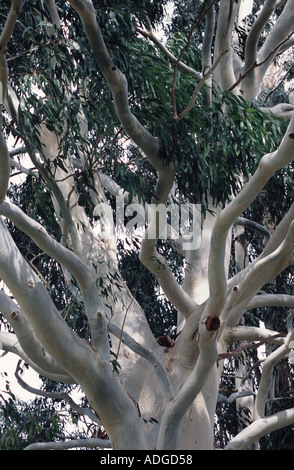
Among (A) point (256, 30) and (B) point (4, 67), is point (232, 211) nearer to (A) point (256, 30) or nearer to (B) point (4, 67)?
(B) point (4, 67)

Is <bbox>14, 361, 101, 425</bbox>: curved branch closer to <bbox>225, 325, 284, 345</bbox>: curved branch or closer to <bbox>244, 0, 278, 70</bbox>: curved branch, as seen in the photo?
<bbox>225, 325, 284, 345</bbox>: curved branch

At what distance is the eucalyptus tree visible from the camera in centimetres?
361

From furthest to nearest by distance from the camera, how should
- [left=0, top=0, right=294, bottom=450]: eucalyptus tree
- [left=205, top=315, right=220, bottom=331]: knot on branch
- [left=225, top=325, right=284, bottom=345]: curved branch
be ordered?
[left=225, top=325, right=284, bottom=345]: curved branch → [left=0, top=0, right=294, bottom=450]: eucalyptus tree → [left=205, top=315, right=220, bottom=331]: knot on branch

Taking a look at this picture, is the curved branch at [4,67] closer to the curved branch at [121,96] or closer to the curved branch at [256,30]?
the curved branch at [121,96]

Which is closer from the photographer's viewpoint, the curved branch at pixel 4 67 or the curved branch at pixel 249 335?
the curved branch at pixel 4 67

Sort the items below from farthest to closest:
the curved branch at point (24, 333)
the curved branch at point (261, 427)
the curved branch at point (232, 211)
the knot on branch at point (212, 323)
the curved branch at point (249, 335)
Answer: the curved branch at point (249, 335)
the curved branch at point (261, 427)
the curved branch at point (24, 333)
the knot on branch at point (212, 323)
the curved branch at point (232, 211)

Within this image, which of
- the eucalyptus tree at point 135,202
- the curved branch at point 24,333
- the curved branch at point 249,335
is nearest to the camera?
the eucalyptus tree at point 135,202

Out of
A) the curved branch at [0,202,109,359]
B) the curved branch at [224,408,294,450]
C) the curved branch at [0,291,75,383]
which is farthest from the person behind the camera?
the curved branch at [224,408,294,450]

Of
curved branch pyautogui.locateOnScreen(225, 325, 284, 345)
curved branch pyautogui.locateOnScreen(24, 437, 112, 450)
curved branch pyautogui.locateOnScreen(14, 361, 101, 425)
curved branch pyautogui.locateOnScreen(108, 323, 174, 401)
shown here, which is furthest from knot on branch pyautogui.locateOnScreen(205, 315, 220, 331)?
curved branch pyautogui.locateOnScreen(14, 361, 101, 425)

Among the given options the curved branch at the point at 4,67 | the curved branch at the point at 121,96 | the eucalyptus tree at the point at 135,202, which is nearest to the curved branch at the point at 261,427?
the eucalyptus tree at the point at 135,202

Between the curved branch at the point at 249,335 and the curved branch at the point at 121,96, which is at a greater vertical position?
the curved branch at the point at 121,96

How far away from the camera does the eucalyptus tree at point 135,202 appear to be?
3605 mm
